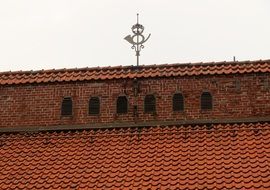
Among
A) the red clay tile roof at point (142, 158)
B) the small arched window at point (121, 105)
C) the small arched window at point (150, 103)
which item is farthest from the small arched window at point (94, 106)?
the small arched window at point (150, 103)

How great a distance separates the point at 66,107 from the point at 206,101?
3.18 m

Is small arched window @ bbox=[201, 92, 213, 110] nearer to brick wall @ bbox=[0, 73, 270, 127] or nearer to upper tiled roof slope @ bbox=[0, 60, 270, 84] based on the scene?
brick wall @ bbox=[0, 73, 270, 127]

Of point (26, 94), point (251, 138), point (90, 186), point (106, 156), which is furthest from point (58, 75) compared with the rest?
point (251, 138)

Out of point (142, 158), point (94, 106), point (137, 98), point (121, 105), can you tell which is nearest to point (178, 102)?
point (137, 98)

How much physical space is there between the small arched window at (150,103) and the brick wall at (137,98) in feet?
0.27

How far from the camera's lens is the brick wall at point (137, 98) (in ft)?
42.5

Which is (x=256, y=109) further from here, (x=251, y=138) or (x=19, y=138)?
(x=19, y=138)

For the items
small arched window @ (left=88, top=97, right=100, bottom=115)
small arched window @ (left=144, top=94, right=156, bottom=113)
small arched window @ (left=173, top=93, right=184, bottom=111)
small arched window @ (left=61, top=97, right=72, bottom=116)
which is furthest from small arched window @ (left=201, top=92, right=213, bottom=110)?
small arched window @ (left=61, top=97, right=72, bottom=116)

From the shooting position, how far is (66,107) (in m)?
13.6

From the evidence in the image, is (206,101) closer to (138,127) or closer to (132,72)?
(138,127)

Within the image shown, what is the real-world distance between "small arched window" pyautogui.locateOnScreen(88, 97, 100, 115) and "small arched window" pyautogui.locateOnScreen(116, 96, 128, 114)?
1.49ft

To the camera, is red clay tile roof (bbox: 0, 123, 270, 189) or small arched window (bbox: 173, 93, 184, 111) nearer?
red clay tile roof (bbox: 0, 123, 270, 189)

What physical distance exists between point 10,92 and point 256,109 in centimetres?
564

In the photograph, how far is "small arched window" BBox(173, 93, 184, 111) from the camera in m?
13.1
